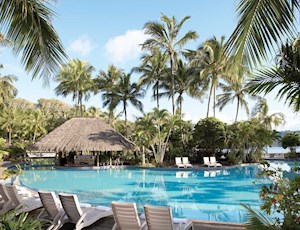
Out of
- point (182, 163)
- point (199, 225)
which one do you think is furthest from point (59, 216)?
point (182, 163)

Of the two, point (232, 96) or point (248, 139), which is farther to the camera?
point (232, 96)

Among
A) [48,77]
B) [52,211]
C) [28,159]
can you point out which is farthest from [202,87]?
[48,77]

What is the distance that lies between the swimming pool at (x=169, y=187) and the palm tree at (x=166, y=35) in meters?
8.73

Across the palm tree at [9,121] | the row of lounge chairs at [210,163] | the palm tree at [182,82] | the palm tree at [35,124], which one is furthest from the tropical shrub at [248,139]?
the palm tree at [9,121]

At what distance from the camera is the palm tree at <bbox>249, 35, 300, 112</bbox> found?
3.00 metres

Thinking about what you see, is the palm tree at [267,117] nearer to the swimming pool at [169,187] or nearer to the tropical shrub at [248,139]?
the tropical shrub at [248,139]

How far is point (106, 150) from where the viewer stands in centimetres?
1928

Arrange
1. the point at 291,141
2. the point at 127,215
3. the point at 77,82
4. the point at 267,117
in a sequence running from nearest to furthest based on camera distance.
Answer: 1. the point at 127,215
2. the point at 291,141
3. the point at 267,117
4. the point at 77,82

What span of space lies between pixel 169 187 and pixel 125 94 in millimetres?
15086

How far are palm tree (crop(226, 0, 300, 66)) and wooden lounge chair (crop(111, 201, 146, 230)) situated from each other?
3194mm

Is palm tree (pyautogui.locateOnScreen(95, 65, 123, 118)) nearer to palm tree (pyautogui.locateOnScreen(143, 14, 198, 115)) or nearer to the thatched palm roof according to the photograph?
the thatched palm roof

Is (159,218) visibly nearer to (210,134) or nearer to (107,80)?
(210,134)

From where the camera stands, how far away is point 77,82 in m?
27.2

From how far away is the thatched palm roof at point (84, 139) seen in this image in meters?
19.5
